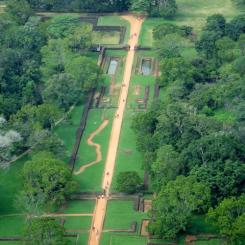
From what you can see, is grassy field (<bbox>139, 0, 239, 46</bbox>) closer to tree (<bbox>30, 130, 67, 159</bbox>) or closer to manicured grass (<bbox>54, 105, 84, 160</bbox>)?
manicured grass (<bbox>54, 105, 84, 160</bbox>)

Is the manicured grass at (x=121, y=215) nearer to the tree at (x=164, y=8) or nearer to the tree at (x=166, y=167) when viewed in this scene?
the tree at (x=166, y=167)

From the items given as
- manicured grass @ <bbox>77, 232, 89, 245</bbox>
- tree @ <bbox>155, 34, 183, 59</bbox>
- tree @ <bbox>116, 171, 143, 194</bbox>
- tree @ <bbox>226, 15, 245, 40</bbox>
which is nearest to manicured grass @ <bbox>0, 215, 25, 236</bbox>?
manicured grass @ <bbox>77, 232, 89, 245</bbox>

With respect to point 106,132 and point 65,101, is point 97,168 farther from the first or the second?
point 65,101

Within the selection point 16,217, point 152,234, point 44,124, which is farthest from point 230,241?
point 44,124

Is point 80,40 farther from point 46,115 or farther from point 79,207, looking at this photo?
point 79,207

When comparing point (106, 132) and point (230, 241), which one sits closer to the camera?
point (230, 241)

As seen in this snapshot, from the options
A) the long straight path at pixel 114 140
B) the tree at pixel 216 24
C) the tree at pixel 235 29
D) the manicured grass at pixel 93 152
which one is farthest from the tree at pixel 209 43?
the manicured grass at pixel 93 152
